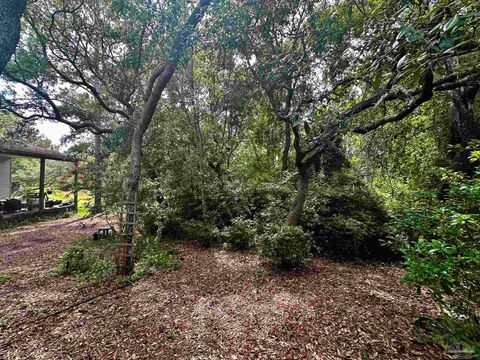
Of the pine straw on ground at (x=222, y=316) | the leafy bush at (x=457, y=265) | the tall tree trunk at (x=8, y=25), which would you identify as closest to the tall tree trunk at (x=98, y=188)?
the pine straw on ground at (x=222, y=316)

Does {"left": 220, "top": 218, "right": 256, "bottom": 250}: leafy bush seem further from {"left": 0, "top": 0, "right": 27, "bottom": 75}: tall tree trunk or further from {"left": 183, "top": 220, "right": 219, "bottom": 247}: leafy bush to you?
{"left": 0, "top": 0, "right": 27, "bottom": 75}: tall tree trunk

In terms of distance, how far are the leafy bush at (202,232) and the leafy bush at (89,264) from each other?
76.5 inches

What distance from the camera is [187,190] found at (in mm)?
6438

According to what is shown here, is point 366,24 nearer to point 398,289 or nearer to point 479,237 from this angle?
point 479,237

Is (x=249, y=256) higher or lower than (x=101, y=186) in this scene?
lower

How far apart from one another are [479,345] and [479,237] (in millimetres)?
774

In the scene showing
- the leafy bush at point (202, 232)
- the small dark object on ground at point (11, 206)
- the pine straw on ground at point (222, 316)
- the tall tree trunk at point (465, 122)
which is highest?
the tall tree trunk at point (465, 122)

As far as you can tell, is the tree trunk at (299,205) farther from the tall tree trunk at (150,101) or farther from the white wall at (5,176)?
the white wall at (5,176)

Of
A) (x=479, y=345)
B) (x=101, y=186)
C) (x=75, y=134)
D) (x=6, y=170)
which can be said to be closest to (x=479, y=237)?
(x=479, y=345)

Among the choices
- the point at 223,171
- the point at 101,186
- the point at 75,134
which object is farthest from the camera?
the point at 75,134

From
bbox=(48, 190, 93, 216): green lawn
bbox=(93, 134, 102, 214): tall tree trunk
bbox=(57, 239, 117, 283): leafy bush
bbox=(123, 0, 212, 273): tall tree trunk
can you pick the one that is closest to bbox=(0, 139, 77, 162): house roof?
bbox=(48, 190, 93, 216): green lawn

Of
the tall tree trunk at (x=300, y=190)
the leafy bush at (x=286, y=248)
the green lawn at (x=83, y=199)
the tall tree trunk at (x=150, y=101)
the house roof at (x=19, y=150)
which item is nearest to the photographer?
the tall tree trunk at (x=150, y=101)

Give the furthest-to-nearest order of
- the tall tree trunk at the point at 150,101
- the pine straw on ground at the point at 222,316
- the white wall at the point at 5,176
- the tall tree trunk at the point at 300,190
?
the white wall at the point at 5,176, the tall tree trunk at the point at 300,190, the tall tree trunk at the point at 150,101, the pine straw on ground at the point at 222,316

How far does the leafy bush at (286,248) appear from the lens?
3.69 metres
